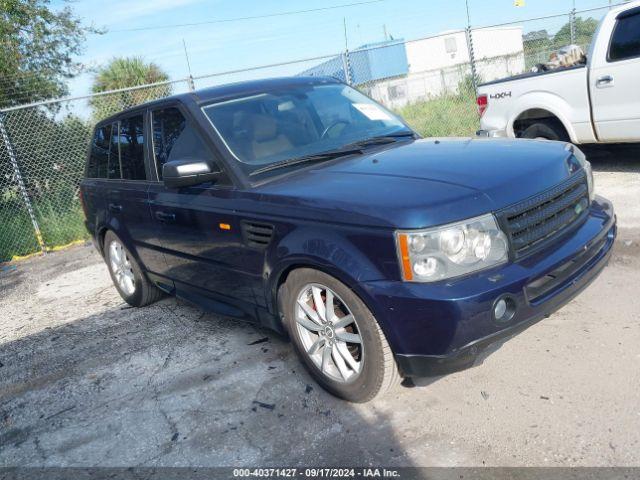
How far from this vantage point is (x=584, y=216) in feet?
10.5

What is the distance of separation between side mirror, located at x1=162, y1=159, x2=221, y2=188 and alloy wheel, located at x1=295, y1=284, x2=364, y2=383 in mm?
976

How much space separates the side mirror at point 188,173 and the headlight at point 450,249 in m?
1.45

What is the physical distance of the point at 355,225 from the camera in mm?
2693

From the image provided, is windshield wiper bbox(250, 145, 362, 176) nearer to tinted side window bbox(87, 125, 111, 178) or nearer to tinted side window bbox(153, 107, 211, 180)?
tinted side window bbox(153, 107, 211, 180)

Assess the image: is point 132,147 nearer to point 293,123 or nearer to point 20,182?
point 293,123

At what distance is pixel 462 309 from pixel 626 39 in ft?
17.8

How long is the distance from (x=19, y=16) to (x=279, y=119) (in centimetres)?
1034

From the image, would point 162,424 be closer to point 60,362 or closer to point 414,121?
point 60,362

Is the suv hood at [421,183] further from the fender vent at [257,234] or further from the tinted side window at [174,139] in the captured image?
the tinted side window at [174,139]

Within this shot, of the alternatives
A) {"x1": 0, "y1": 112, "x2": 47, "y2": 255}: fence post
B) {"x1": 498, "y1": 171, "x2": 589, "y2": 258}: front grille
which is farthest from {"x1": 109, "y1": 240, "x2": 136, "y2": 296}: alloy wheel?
{"x1": 0, "y1": 112, "x2": 47, "y2": 255}: fence post

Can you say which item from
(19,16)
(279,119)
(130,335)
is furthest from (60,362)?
(19,16)

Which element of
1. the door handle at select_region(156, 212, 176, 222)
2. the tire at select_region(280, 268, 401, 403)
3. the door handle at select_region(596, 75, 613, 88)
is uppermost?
the door handle at select_region(596, 75, 613, 88)

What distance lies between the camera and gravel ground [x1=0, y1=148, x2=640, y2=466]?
266 cm

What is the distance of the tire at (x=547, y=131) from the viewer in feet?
23.4
